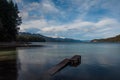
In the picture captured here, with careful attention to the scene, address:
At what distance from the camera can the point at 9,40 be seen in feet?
202

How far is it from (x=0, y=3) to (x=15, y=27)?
12040 mm

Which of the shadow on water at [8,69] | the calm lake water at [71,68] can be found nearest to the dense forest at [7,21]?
the calm lake water at [71,68]

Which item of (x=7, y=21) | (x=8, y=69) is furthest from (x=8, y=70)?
(x=7, y=21)

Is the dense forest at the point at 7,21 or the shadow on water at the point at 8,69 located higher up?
the dense forest at the point at 7,21

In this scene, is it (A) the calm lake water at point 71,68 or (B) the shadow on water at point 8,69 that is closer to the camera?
(B) the shadow on water at point 8,69

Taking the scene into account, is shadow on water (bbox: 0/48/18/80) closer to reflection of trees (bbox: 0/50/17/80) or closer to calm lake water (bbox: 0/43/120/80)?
reflection of trees (bbox: 0/50/17/80)

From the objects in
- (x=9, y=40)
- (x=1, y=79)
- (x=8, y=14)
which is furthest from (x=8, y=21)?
(x=1, y=79)

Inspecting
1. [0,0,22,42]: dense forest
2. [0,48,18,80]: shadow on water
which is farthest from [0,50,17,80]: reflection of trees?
[0,0,22,42]: dense forest

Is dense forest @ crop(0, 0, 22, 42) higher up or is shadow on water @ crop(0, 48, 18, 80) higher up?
dense forest @ crop(0, 0, 22, 42)

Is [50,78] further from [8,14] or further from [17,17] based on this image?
[17,17]

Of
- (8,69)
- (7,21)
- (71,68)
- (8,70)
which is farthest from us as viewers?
(7,21)

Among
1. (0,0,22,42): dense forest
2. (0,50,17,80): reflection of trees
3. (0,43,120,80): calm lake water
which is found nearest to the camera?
(0,50,17,80): reflection of trees

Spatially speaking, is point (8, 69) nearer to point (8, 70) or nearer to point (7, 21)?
point (8, 70)

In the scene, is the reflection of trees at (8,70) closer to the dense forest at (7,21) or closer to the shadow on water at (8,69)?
the shadow on water at (8,69)
